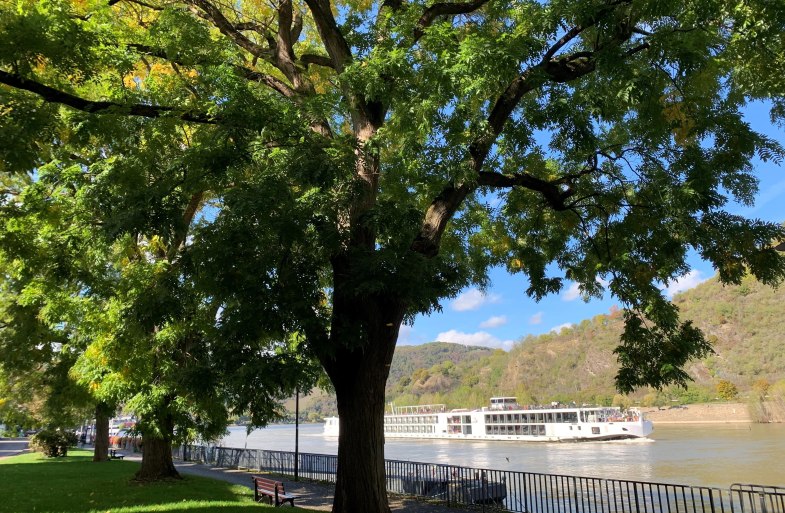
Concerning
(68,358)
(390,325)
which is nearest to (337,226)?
(390,325)

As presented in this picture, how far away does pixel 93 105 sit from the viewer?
25.0 feet

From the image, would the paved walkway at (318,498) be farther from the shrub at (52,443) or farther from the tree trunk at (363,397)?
the shrub at (52,443)

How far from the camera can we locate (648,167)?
33.3ft

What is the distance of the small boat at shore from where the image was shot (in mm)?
68062

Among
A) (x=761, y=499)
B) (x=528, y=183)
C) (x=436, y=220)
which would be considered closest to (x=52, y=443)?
(x=436, y=220)

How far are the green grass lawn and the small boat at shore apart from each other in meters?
62.1

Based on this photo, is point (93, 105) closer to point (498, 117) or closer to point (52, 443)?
point (498, 117)

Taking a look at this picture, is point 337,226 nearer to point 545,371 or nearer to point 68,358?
point 68,358

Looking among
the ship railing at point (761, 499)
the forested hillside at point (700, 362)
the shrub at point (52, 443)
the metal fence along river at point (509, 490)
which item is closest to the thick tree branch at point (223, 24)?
the metal fence along river at point (509, 490)

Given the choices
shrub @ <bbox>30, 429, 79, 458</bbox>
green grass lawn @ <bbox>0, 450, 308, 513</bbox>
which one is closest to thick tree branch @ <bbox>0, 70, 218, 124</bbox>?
green grass lawn @ <bbox>0, 450, 308, 513</bbox>

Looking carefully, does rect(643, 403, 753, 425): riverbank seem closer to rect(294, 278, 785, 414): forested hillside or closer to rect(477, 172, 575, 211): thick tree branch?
rect(294, 278, 785, 414): forested hillside

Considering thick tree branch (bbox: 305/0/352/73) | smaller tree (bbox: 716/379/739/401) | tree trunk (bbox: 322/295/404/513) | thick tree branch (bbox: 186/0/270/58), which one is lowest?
smaller tree (bbox: 716/379/739/401)

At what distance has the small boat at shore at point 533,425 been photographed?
2680 inches

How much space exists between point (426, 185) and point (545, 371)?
194 m
